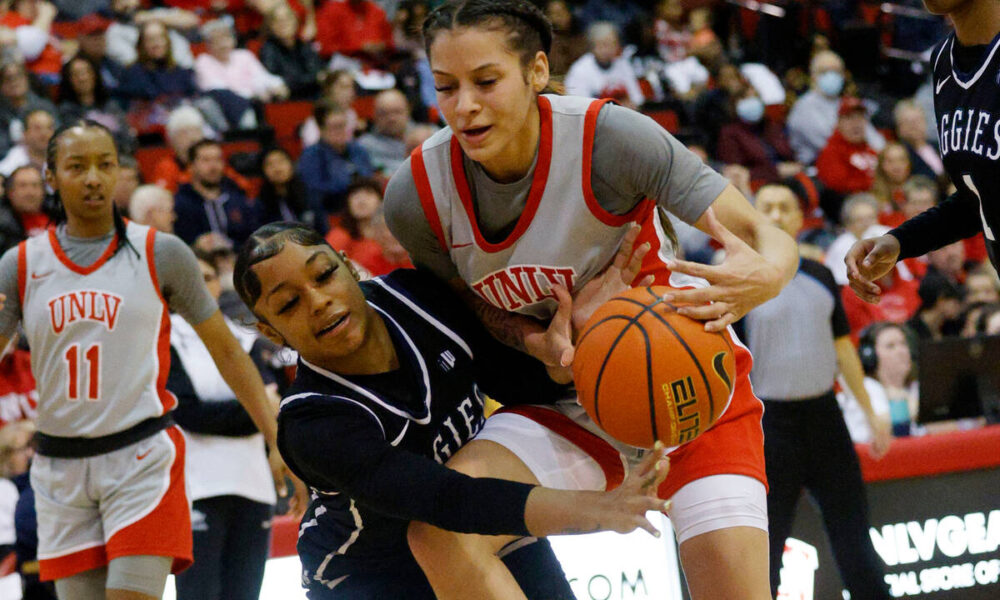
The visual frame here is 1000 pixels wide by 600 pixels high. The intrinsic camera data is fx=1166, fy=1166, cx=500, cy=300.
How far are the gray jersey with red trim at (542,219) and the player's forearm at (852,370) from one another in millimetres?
2431

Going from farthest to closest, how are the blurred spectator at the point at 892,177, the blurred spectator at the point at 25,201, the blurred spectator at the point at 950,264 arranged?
1. the blurred spectator at the point at 892,177
2. the blurred spectator at the point at 950,264
3. the blurred spectator at the point at 25,201

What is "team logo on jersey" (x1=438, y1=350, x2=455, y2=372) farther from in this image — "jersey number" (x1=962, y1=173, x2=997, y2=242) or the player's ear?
"jersey number" (x1=962, y1=173, x2=997, y2=242)

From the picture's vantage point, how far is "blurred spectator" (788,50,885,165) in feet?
35.2

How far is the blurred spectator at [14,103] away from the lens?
7.89 meters

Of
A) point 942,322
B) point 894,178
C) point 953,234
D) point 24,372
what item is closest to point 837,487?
point 953,234

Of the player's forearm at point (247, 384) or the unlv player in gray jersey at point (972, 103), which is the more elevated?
the unlv player in gray jersey at point (972, 103)

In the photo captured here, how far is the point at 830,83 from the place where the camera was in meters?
10.8

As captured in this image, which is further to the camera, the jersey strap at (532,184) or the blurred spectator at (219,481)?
the blurred spectator at (219,481)

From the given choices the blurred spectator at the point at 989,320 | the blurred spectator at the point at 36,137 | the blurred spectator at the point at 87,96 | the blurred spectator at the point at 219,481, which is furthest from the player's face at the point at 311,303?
the blurred spectator at the point at 87,96

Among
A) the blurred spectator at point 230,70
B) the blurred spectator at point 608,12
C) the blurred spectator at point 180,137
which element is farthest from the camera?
the blurred spectator at point 608,12

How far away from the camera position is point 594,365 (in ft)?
8.13

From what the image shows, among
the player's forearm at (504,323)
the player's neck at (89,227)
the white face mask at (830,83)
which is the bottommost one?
the player's forearm at (504,323)

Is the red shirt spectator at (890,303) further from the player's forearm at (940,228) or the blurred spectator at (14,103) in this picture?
Result: the blurred spectator at (14,103)

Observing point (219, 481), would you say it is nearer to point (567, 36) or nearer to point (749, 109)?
point (749, 109)
